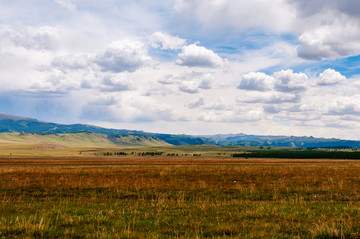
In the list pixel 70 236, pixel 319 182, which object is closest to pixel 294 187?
pixel 319 182

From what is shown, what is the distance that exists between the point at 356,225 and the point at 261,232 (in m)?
3.68

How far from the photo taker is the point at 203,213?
40.0 feet

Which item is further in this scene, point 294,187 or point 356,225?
point 294,187

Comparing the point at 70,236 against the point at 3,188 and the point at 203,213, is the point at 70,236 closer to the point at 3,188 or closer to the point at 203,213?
the point at 203,213

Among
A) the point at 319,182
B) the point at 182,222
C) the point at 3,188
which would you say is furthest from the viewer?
the point at 319,182

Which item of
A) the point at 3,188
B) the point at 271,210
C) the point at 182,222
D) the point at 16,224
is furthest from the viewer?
the point at 3,188

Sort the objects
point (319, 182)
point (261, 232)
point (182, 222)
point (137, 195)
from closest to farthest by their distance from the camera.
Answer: point (261, 232) → point (182, 222) → point (137, 195) → point (319, 182)

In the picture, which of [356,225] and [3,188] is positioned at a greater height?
[356,225]

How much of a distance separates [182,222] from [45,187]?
17523 millimetres

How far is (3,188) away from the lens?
23.2m

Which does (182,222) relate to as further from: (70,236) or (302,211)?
(302,211)

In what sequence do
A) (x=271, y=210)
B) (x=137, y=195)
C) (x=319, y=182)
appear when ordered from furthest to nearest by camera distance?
(x=319, y=182)
(x=137, y=195)
(x=271, y=210)

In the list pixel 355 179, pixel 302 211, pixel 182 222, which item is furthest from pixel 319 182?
pixel 182 222

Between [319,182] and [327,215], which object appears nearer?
[327,215]
